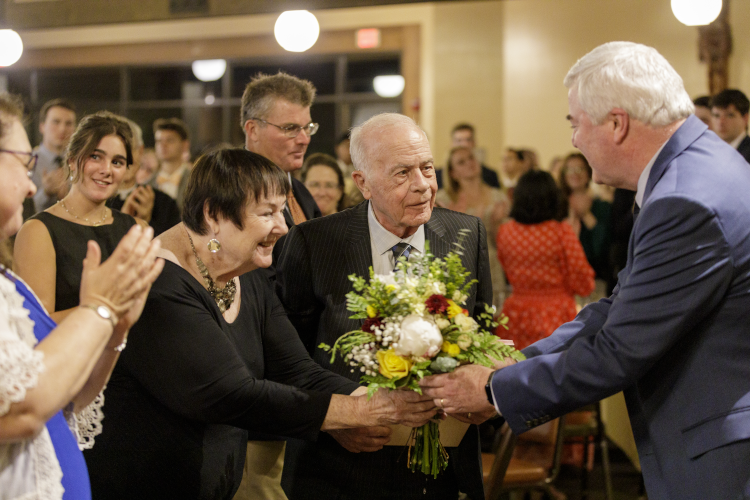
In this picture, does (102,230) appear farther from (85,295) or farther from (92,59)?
(92,59)

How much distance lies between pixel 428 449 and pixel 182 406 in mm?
719

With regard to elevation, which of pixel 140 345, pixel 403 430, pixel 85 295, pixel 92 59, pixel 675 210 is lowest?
pixel 403 430

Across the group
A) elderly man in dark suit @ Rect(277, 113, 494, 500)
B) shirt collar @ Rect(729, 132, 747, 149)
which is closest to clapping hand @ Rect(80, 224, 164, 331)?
elderly man in dark suit @ Rect(277, 113, 494, 500)

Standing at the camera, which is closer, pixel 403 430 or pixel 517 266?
pixel 403 430

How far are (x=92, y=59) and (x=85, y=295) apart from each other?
11.9 meters

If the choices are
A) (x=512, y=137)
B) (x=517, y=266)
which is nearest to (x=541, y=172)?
(x=517, y=266)

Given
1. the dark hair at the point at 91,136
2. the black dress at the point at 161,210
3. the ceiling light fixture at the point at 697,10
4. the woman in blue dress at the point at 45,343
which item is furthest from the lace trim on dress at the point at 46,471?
the ceiling light fixture at the point at 697,10

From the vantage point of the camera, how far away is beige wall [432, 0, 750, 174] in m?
8.87

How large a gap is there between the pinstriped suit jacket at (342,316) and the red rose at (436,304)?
0.43 m

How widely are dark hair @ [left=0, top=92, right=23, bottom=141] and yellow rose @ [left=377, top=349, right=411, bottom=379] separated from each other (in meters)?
1.05

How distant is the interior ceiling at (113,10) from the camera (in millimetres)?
7552

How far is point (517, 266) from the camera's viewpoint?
476 centimetres

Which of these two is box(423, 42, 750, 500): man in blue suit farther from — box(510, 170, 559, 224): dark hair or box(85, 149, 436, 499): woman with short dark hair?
box(510, 170, 559, 224): dark hair

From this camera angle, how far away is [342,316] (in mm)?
2285
